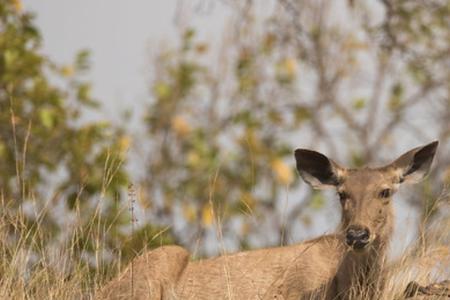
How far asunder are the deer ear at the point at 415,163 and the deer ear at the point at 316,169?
1.44ft

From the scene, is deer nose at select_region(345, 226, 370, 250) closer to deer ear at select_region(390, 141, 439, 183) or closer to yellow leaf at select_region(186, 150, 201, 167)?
deer ear at select_region(390, 141, 439, 183)

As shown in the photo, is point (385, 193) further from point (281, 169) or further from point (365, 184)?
point (281, 169)

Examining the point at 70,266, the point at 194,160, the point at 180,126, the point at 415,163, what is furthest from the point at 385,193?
the point at 180,126

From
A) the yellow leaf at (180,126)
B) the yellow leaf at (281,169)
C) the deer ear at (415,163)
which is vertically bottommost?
the deer ear at (415,163)

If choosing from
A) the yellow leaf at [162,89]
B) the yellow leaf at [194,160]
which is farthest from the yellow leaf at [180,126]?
the yellow leaf at [194,160]

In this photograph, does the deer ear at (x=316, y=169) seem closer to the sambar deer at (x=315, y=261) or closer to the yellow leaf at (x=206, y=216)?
the sambar deer at (x=315, y=261)

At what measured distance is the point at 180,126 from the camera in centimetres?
2105

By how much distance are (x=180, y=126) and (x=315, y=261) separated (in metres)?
11.4

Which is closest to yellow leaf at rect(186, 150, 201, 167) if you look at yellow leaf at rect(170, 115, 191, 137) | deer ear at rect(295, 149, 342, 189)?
yellow leaf at rect(170, 115, 191, 137)

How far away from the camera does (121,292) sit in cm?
927

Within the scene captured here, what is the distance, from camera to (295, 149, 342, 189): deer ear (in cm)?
990

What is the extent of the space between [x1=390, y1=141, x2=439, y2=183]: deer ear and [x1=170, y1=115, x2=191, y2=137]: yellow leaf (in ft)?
36.7

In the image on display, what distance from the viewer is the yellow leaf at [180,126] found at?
2094 cm

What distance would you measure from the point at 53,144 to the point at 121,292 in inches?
179
